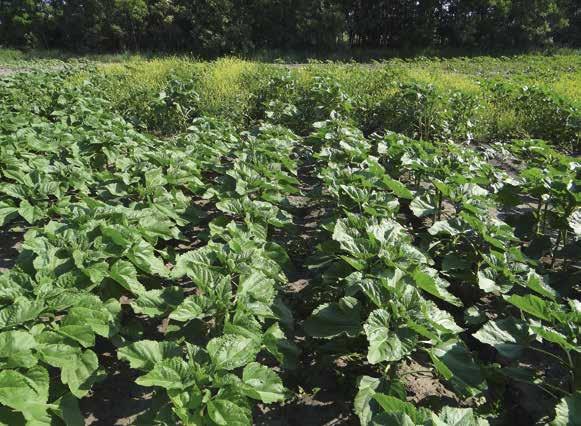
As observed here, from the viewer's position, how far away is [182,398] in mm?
1904

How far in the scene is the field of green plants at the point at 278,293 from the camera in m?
2.09

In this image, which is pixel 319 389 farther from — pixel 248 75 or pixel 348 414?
pixel 248 75

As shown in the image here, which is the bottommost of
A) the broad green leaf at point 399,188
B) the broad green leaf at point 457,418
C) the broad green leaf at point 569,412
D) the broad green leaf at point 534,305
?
the broad green leaf at point 569,412

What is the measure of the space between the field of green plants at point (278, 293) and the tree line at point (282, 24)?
21.5 metres

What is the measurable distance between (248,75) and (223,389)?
9.49 m

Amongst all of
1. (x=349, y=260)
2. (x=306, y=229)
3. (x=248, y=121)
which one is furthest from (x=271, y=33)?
(x=349, y=260)

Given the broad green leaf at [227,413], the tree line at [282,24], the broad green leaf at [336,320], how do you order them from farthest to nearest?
1. the tree line at [282,24]
2. the broad green leaf at [336,320]
3. the broad green leaf at [227,413]

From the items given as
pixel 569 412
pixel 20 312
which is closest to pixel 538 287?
pixel 569 412

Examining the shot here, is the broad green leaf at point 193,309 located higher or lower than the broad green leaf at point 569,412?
higher

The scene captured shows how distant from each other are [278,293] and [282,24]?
2543 centimetres

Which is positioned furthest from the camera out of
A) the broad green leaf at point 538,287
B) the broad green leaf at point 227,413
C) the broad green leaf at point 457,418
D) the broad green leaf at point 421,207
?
the broad green leaf at point 421,207

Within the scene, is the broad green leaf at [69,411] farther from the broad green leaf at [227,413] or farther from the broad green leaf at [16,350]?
the broad green leaf at [227,413]

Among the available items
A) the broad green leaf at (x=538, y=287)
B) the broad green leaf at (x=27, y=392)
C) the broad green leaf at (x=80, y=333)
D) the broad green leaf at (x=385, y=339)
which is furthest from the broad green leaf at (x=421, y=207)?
the broad green leaf at (x=27, y=392)

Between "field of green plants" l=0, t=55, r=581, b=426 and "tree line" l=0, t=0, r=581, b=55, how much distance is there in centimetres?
2146
